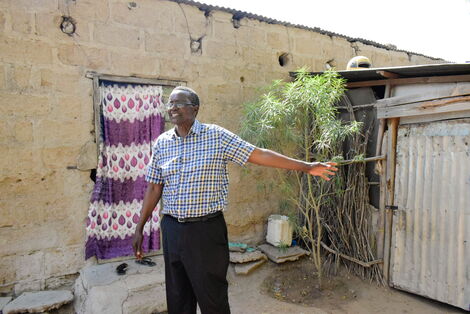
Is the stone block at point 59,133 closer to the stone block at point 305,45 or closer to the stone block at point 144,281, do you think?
the stone block at point 144,281

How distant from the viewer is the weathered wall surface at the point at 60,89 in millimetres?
3465

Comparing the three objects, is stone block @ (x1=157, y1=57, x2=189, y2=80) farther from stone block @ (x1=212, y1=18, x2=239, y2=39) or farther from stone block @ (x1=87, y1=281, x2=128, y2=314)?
stone block @ (x1=87, y1=281, x2=128, y2=314)

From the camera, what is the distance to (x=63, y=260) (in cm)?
373

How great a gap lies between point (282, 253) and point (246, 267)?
0.58 m

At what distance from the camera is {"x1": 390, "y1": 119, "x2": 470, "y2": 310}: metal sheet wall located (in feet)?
11.6

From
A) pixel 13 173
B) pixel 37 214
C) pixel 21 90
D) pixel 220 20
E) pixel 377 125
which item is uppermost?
pixel 220 20

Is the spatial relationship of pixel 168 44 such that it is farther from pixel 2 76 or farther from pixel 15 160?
pixel 15 160

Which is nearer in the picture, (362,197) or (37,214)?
(37,214)

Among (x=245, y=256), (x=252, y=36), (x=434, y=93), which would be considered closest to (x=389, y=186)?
(x=434, y=93)

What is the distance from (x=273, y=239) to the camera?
4.87 meters

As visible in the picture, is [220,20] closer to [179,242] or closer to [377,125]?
[377,125]

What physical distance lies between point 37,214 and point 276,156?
275cm

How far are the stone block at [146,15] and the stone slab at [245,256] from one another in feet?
9.87

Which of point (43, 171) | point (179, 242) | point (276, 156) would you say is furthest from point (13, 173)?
point (276, 156)
